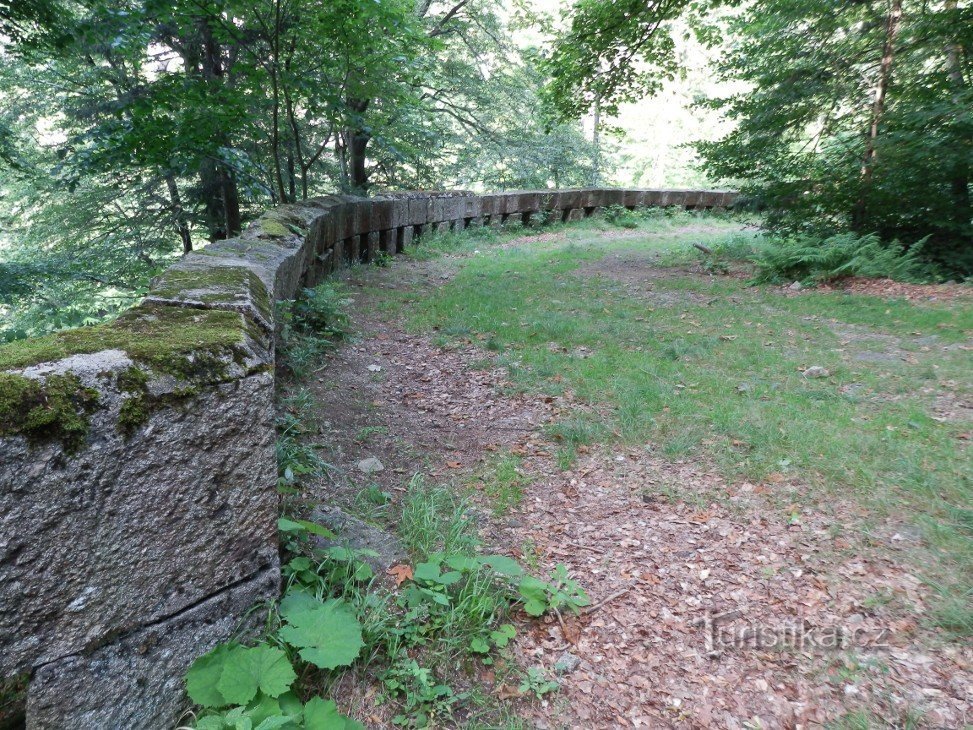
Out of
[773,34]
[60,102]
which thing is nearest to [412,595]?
[773,34]

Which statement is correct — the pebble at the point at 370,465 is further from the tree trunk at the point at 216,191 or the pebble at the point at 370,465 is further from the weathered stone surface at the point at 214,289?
the tree trunk at the point at 216,191

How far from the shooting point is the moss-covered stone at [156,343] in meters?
1.77

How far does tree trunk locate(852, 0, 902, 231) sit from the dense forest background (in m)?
0.03

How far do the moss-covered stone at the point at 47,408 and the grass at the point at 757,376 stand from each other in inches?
109

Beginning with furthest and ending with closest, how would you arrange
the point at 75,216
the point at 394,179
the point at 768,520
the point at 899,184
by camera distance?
the point at 394,179 < the point at 75,216 < the point at 899,184 < the point at 768,520

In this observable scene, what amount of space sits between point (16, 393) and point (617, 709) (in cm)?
217

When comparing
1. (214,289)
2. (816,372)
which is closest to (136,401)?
(214,289)

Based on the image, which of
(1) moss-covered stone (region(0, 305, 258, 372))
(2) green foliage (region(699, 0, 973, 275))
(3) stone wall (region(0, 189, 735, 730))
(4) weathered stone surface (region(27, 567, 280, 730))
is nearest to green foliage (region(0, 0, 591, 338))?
(1) moss-covered stone (region(0, 305, 258, 372))

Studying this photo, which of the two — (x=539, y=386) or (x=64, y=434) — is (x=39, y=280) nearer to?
(x=539, y=386)

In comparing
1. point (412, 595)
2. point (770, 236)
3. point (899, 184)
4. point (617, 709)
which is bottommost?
point (617, 709)

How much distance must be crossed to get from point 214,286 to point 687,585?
8.42 ft

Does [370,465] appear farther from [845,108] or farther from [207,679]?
[845,108]

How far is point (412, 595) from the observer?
2492 mm

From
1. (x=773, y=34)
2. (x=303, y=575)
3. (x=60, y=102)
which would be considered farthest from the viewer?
(x=60, y=102)
